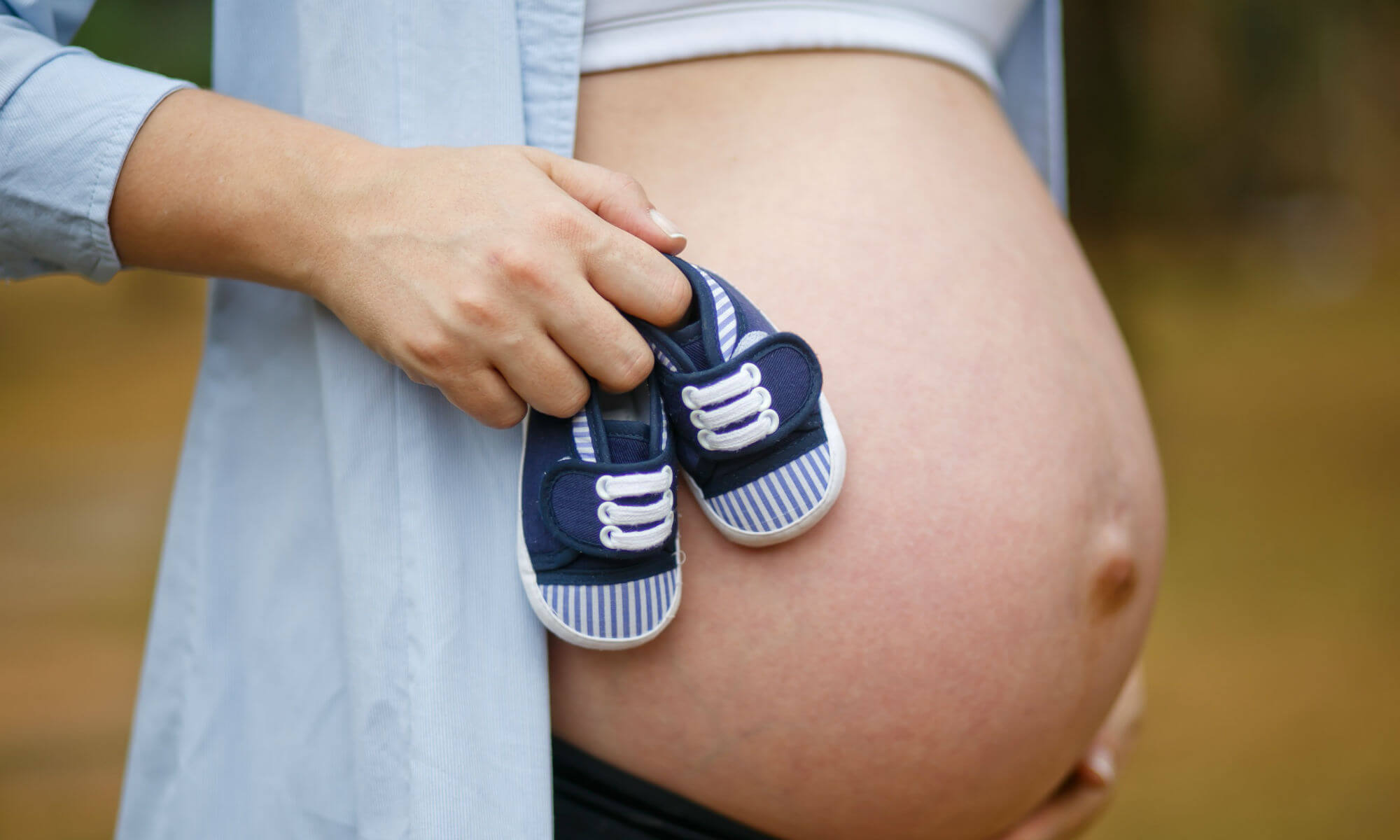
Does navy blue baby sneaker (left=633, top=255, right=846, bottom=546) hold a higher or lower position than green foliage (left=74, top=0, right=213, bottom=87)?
higher

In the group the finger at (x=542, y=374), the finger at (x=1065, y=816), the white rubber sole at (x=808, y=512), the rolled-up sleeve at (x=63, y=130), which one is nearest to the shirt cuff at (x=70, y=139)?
the rolled-up sleeve at (x=63, y=130)

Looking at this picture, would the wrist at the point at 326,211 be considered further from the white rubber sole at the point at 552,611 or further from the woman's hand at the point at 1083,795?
the woman's hand at the point at 1083,795

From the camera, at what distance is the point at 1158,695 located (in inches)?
84.7

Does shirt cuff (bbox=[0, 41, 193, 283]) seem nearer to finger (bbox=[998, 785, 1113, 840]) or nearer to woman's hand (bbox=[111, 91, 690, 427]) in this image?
woman's hand (bbox=[111, 91, 690, 427])

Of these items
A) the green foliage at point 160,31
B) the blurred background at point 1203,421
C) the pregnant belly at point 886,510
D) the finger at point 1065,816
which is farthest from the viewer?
the green foliage at point 160,31

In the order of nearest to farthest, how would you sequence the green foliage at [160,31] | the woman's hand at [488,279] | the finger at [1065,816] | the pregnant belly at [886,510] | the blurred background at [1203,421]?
1. the woman's hand at [488,279]
2. the pregnant belly at [886,510]
3. the finger at [1065,816]
4. the blurred background at [1203,421]
5. the green foliage at [160,31]

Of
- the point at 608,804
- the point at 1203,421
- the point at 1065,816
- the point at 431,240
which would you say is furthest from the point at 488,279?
the point at 1203,421

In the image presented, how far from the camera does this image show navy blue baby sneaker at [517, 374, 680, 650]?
0.51 meters

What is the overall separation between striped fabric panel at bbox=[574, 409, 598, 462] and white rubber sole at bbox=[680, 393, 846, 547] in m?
0.07

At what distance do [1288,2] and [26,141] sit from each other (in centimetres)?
645

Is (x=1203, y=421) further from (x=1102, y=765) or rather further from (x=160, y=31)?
(x=160, y=31)

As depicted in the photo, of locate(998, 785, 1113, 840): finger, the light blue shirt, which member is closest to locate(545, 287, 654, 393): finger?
the light blue shirt

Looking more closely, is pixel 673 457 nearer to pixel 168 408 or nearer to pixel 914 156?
pixel 914 156

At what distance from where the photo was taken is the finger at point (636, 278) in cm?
50
